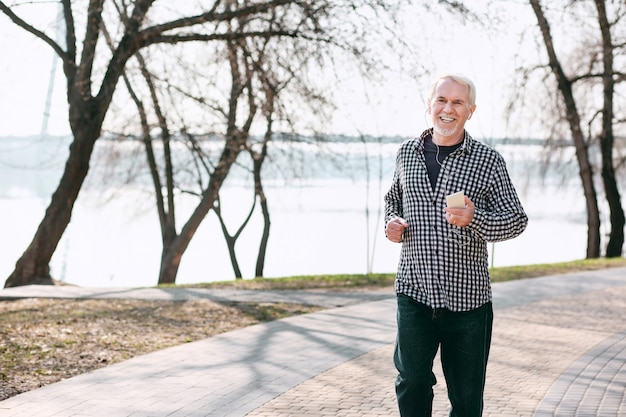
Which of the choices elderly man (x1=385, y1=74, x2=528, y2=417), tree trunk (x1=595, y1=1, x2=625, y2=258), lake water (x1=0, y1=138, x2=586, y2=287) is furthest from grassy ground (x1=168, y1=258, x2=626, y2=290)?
elderly man (x1=385, y1=74, x2=528, y2=417)

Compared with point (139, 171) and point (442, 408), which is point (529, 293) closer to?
point (442, 408)

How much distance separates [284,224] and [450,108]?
47745mm

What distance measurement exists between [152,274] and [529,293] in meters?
21.2

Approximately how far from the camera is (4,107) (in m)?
18.2

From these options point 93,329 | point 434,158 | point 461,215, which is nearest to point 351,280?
point 93,329

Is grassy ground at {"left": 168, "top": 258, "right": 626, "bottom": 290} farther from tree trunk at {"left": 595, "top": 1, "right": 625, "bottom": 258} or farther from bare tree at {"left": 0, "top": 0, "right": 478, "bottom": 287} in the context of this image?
tree trunk at {"left": 595, "top": 1, "right": 625, "bottom": 258}

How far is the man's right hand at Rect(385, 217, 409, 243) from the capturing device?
403cm

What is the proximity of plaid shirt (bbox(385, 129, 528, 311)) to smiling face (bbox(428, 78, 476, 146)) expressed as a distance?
0.09 meters

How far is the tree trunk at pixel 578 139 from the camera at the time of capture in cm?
2162

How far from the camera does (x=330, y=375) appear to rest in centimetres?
732

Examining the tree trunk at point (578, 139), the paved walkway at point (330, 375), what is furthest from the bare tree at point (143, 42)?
the tree trunk at point (578, 139)

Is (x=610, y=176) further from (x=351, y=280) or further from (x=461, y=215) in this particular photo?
(x=461, y=215)

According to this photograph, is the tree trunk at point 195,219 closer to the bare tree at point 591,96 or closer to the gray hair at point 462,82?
the bare tree at point 591,96

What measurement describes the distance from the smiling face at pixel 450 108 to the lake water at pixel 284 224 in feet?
41.9
